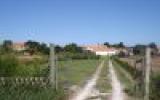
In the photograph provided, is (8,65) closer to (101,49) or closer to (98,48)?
(101,49)

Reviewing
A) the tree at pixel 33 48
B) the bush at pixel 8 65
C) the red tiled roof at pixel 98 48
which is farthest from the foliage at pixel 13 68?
the red tiled roof at pixel 98 48

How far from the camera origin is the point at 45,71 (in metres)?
14.1

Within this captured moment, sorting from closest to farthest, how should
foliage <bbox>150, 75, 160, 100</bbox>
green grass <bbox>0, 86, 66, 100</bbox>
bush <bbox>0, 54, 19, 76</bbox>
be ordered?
1. green grass <bbox>0, 86, 66, 100</bbox>
2. foliage <bbox>150, 75, 160, 100</bbox>
3. bush <bbox>0, 54, 19, 76</bbox>

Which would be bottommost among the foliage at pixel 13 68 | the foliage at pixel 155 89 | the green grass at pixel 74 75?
the green grass at pixel 74 75

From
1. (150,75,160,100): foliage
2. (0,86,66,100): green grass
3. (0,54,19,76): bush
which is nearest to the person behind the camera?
(0,86,66,100): green grass

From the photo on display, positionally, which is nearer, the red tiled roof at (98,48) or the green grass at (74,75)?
the green grass at (74,75)

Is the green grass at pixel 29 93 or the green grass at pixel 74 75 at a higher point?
the green grass at pixel 29 93

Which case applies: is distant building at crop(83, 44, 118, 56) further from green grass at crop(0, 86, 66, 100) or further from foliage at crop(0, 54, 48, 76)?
green grass at crop(0, 86, 66, 100)

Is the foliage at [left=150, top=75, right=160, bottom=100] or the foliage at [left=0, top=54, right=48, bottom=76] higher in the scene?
the foliage at [left=0, top=54, right=48, bottom=76]

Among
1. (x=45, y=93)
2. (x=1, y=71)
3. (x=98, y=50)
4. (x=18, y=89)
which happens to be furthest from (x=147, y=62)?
(x=98, y=50)

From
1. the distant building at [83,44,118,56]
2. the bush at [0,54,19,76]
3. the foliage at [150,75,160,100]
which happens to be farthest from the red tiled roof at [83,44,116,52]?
the foliage at [150,75,160,100]

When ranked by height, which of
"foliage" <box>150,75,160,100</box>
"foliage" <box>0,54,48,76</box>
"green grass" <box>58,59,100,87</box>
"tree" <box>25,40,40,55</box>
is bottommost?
"green grass" <box>58,59,100,87</box>

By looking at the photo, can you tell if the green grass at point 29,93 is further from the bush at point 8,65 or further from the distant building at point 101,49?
the distant building at point 101,49

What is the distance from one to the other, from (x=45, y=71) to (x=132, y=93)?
4091 mm
